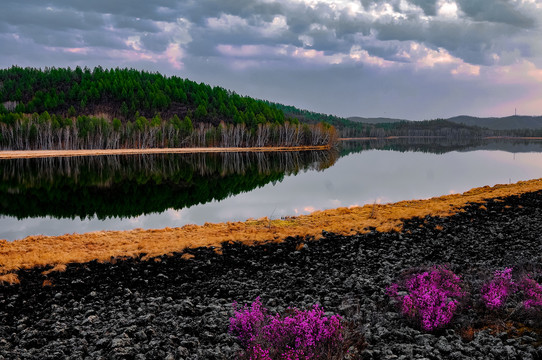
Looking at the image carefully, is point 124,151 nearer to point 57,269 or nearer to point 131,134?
point 131,134

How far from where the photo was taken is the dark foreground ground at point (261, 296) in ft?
30.5

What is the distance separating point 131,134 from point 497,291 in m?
141

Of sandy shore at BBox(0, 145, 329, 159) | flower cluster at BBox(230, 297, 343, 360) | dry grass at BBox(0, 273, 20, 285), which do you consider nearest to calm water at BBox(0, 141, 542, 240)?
dry grass at BBox(0, 273, 20, 285)

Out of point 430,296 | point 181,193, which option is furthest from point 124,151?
point 430,296

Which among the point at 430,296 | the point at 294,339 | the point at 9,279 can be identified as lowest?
the point at 9,279

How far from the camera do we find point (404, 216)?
83.6 ft

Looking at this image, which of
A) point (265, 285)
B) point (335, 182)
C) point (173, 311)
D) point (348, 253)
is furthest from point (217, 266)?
point (335, 182)

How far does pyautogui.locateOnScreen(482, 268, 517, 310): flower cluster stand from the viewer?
1033cm

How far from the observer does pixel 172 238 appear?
22422 millimetres

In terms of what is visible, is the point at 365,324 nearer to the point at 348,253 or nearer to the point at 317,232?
the point at 348,253

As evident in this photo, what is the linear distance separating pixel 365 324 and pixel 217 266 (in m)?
7.81

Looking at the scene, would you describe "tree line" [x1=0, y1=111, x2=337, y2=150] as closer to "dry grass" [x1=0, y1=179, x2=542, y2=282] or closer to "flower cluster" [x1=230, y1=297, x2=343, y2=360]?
"dry grass" [x1=0, y1=179, x2=542, y2=282]

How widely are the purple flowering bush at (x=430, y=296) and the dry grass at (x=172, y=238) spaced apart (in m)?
8.71

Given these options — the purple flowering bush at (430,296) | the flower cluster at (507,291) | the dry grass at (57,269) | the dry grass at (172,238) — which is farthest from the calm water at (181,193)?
the flower cluster at (507,291)
